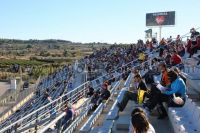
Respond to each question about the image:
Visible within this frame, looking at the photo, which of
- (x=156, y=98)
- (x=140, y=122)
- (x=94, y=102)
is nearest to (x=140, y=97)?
(x=156, y=98)

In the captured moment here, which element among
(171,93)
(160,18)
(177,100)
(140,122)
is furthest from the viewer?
(160,18)

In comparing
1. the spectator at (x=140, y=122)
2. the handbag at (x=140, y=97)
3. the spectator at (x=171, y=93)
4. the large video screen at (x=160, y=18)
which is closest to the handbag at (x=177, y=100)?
the spectator at (x=171, y=93)

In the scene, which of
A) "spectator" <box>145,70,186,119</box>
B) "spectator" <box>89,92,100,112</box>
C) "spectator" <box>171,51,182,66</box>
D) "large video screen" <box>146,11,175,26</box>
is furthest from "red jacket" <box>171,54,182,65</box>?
"large video screen" <box>146,11,175,26</box>

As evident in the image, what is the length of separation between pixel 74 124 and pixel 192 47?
19.0 ft

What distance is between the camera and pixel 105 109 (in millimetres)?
10398

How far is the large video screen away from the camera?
41.7m

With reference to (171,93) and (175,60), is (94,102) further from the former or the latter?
(171,93)

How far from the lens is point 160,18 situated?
42.3 m

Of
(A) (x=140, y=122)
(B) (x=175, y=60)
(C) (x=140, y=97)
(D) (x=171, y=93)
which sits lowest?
(C) (x=140, y=97)

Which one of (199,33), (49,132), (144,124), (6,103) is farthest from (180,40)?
(6,103)

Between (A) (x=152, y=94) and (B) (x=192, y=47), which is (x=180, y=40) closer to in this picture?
(B) (x=192, y=47)

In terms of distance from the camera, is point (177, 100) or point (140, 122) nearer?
point (140, 122)

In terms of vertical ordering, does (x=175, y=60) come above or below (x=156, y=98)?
above

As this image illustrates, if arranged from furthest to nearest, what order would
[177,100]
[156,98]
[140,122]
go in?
[156,98], [177,100], [140,122]
